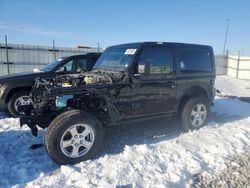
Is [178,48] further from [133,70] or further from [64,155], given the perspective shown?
[64,155]

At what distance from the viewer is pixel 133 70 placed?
4809mm

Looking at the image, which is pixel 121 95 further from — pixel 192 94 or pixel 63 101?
pixel 192 94

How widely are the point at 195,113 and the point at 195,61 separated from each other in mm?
1219

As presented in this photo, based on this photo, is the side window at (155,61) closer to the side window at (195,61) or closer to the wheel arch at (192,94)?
the side window at (195,61)

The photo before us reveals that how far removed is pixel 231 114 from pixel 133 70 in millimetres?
4177

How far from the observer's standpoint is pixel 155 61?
520 centimetres

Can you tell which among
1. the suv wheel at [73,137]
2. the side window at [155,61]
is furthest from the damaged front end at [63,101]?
the side window at [155,61]

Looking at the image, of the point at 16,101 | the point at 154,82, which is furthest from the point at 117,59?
the point at 16,101

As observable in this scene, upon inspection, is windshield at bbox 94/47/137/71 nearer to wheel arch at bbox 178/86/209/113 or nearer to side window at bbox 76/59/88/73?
wheel arch at bbox 178/86/209/113

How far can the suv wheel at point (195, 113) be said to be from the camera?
571cm

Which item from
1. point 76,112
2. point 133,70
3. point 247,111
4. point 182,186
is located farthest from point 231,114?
point 76,112

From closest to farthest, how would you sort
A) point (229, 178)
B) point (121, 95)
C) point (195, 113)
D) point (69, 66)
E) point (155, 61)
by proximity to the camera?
point (229, 178), point (121, 95), point (155, 61), point (195, 113), point (69, 66)

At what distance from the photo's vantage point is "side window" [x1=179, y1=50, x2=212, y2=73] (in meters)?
5.66

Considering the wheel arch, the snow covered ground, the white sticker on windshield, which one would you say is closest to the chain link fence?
the snow covered ground
